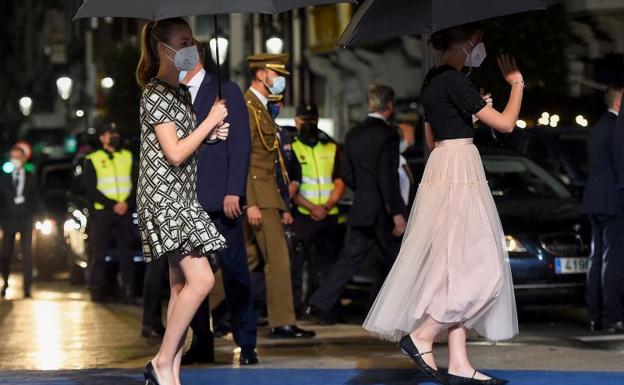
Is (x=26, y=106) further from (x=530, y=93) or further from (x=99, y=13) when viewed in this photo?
(x=99, y=13)

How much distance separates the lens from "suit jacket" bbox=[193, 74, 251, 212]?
1021 centimetres

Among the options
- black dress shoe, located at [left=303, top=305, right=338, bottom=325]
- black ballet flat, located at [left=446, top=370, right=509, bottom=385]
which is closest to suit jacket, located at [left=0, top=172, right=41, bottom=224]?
black dress shoe, located at [left=303, top=305, right=338, bottom=325]

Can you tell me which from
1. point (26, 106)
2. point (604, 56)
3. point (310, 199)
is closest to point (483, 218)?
point (310, 199)

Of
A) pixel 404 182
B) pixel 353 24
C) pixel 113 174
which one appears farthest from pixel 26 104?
pixel 353 24

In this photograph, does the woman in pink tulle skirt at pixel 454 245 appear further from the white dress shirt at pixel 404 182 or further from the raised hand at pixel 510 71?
the white dress shirt at pixel 404 182

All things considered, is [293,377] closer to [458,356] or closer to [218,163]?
[458,356]

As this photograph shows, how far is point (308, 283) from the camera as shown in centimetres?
1580

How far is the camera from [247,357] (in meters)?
10.7

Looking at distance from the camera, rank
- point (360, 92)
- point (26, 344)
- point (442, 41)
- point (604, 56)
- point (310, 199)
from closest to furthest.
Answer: point (442, 41) → point (26, 344) → point (310, 199) → point (604, 56) → point (360, 92)

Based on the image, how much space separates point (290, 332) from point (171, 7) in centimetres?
472

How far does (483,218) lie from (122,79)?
2843cm

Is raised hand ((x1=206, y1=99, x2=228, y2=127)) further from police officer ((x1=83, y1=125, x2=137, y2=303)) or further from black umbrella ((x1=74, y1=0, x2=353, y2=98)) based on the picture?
police officer ((x1=83, y1=125, x2=137, y2=303))

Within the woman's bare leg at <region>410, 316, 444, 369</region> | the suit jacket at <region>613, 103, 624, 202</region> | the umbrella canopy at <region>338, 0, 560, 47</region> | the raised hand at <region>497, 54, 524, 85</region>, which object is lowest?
the woman's bare leg at <region>410, 316, 444, 369</region>

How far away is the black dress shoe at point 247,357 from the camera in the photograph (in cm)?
1070
